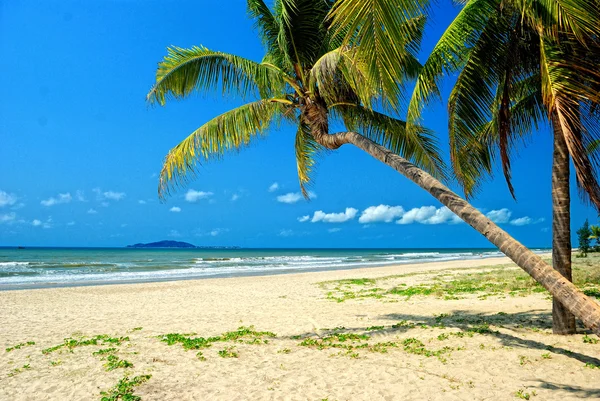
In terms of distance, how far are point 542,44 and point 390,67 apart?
59.1 inches

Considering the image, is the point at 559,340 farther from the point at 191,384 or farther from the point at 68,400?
the point at 68,400

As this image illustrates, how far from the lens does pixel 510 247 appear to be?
13.3ft

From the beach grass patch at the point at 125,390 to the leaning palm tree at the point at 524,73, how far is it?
4.60 meters

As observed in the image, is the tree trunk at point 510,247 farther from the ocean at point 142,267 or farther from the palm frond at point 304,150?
the ocean at point 142,267

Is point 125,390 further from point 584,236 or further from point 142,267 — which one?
point 142,267

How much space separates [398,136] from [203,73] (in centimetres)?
354

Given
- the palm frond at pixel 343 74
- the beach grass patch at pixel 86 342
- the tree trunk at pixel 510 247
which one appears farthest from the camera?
the beach grass patch at pixel 86 342

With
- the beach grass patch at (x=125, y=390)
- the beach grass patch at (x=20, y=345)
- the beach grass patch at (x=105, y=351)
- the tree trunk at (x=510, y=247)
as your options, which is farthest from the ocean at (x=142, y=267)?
the tree trunk at (x=510, y=247)

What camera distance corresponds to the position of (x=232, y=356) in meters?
6.05

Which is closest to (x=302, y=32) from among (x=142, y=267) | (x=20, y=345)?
(x=20, y=345)

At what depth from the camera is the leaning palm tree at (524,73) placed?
4.31 metres

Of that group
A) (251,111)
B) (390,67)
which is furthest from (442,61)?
(251,111)

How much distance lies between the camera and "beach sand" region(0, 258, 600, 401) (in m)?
4.68

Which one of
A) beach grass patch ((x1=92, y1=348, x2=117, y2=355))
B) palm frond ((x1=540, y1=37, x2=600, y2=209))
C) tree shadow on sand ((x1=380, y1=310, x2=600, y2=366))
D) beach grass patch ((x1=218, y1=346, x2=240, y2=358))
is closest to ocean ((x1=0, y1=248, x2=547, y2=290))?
beach grass patch ((x1=92, y1=348, x2=117, y2=355))
